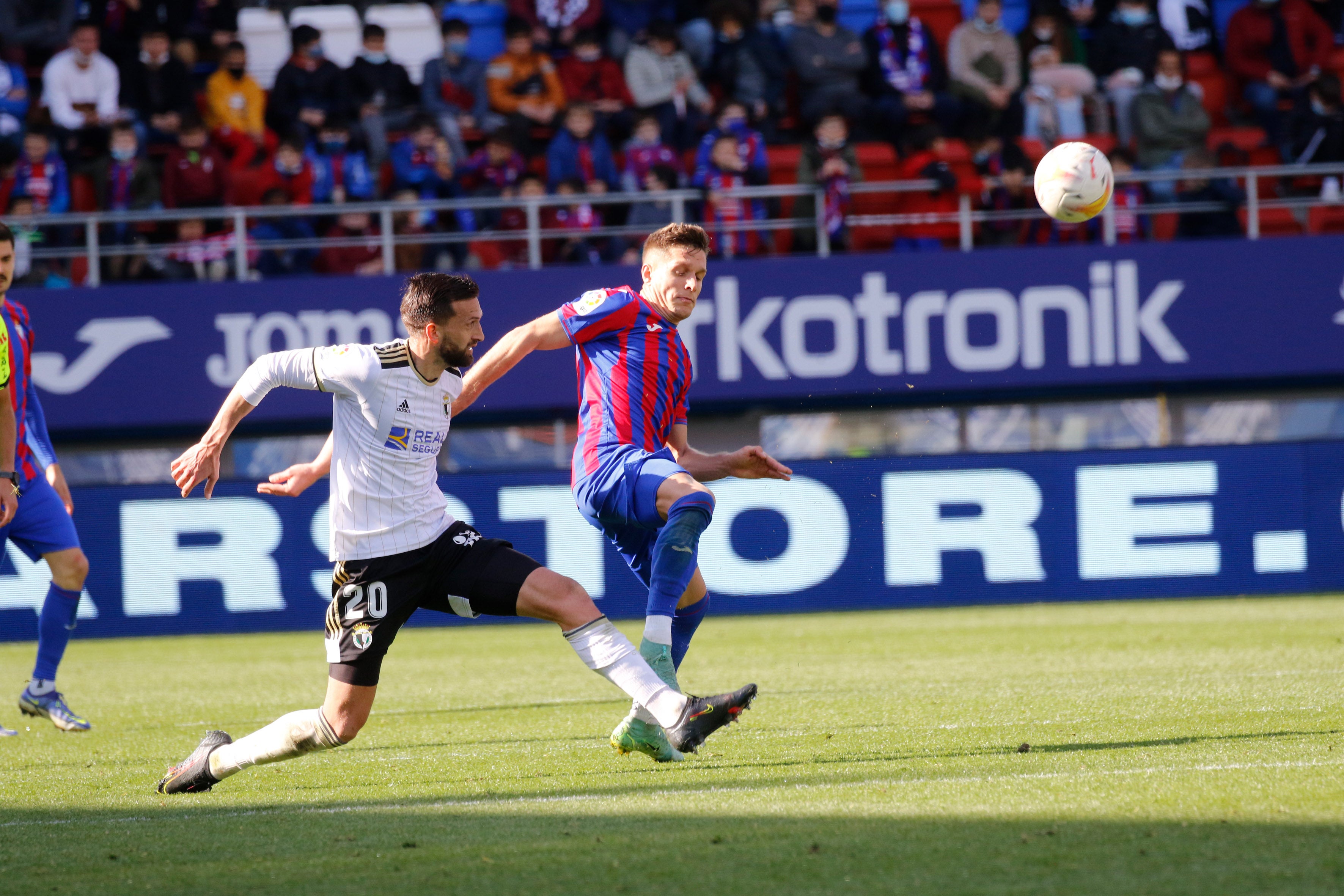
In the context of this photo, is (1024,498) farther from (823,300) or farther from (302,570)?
(302,570)

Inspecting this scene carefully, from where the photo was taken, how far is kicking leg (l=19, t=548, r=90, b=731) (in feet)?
25.4

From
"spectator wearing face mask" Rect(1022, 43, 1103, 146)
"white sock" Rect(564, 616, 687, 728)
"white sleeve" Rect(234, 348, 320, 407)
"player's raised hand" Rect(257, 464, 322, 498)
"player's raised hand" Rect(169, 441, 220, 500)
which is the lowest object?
"white sock" Rect(564, 616, 687, 728)

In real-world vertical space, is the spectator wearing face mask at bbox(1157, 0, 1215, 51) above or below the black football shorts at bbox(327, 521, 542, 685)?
above

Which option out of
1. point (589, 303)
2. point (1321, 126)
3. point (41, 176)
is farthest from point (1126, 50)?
point (589, 303)

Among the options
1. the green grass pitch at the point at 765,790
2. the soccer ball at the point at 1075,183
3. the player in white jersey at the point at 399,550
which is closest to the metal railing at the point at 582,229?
the green grass pitch at the point at 765,790

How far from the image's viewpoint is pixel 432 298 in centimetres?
512

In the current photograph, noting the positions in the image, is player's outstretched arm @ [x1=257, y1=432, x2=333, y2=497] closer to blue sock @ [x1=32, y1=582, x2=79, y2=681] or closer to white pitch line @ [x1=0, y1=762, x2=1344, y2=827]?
white pitch line @ [x1=0, y1=762, x2=1344, y2=827]

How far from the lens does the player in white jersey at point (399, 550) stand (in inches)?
200

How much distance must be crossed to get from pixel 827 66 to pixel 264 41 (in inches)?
266

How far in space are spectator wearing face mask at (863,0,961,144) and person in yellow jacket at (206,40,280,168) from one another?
6.21 metres

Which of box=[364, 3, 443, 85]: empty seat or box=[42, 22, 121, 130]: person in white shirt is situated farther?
box=[364, 3, 443, 85]: empty seat

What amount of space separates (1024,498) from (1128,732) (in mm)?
8328

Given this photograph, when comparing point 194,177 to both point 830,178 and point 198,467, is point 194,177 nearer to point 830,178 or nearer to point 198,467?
point 830,178

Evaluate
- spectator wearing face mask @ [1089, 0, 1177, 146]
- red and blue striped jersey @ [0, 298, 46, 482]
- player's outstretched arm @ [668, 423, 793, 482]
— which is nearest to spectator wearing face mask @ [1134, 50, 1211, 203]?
spectator wearing face mask @ [1089, 0, 1177, 146]
